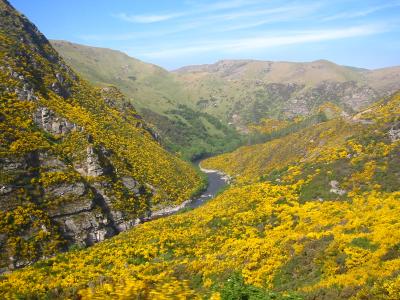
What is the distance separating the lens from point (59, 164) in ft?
395

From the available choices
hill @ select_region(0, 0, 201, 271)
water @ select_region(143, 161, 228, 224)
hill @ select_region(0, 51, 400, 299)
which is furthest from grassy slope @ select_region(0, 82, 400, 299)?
water @ select_region(143, 161, 228, 224)

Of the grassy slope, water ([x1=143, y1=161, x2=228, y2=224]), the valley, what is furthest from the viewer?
water ([x1=143, y1=161, x2=228, y2=224])

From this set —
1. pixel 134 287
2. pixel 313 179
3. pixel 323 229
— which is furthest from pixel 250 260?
pixel 313 179

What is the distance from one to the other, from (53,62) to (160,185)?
264 feet

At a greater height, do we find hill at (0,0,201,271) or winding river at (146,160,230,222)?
hill at (0,0,201,271)

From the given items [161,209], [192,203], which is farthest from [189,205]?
[161,209]

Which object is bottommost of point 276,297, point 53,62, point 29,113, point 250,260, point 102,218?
point 102,218

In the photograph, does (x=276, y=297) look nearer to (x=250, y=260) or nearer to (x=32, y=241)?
(x=250, y=260)

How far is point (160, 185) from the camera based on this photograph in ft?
506

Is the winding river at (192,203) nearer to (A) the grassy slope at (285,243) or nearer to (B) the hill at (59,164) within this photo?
(B) the hill at (59,164)

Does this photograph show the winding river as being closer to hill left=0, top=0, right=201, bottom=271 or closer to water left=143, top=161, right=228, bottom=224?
water left=143, top=161, right=228, bottom=224

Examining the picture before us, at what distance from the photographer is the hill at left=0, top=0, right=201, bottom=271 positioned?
99.5 m

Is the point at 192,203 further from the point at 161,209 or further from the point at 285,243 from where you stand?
the point at 285,243

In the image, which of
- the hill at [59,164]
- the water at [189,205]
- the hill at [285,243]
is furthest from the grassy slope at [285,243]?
the water at [189,205]
